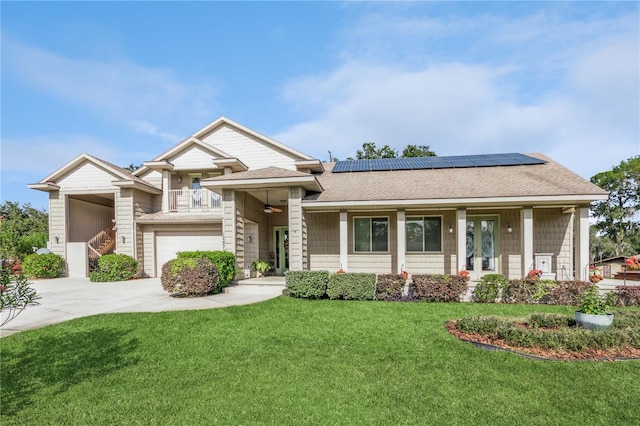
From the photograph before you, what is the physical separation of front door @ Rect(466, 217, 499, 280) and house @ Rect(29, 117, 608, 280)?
4 centimetres

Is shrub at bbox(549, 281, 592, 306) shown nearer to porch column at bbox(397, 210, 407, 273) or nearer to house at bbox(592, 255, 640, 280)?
porch column at bbox(397, 210, 407, 273)

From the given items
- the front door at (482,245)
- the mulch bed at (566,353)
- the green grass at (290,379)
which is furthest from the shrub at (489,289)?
the mulch bed at (566,353)

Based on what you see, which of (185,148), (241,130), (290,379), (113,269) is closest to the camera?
(290,379)

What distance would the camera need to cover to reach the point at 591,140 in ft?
55.4

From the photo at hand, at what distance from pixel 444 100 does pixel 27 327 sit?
18929 millimetres

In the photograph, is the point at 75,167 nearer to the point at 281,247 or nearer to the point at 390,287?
the point at 281,247

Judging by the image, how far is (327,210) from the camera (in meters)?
12.1

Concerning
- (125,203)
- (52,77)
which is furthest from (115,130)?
(52,77)

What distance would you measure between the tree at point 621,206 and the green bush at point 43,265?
45.3 metres

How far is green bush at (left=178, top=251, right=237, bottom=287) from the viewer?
10234mm

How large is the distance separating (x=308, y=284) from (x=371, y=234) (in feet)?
14.2

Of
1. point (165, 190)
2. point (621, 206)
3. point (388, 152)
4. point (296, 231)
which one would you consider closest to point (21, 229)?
point (165, 190)

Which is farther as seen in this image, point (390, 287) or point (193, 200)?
point (193, 200)

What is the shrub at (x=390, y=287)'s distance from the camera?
9469 millimetres
